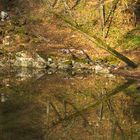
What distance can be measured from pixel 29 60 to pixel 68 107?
11.4 metres

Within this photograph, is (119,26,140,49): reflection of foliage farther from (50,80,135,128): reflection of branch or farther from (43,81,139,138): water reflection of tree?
(43,81,139,138): water reflection of tree

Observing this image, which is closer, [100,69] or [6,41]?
[100,69]

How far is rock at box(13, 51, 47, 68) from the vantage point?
28256mm

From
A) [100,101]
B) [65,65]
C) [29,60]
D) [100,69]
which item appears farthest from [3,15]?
[100,101]

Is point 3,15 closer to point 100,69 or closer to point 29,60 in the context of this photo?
point 29,60

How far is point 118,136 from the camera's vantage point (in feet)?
43.9

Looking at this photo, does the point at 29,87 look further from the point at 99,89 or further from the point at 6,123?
the point at 6,123

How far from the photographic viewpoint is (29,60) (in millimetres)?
28547

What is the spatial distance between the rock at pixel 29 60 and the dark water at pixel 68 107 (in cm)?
216

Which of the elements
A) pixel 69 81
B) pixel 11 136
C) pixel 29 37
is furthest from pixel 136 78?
pixel 11 136

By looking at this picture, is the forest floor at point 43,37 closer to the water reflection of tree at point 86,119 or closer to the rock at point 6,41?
the rock at point 6,41

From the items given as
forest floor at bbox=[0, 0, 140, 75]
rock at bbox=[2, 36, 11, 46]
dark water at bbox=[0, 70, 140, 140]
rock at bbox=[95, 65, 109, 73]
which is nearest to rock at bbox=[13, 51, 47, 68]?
forest floor at bbox=[0, 0, 140, 75]

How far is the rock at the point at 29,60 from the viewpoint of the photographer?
92.7 feet

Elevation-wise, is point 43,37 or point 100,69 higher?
point 43,37
